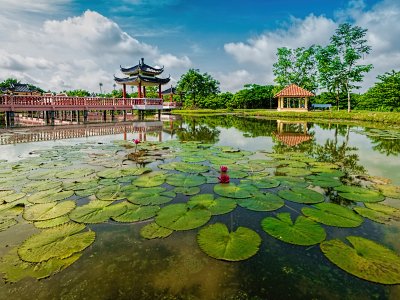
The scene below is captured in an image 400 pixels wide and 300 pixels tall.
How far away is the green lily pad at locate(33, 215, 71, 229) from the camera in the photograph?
3.16m

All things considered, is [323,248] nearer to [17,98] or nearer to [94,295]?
[94,295]

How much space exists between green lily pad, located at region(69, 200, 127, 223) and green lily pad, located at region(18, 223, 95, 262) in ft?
0.65

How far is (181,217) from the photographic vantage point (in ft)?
11.0

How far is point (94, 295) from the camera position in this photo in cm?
202

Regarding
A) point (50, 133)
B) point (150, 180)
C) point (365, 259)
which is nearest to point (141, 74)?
point (50, 133)

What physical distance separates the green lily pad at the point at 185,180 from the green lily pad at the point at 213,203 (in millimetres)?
667

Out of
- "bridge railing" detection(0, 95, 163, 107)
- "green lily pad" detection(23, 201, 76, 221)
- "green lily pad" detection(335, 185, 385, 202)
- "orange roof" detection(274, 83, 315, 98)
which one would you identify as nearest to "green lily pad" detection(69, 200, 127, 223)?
"green lily pad" detection(23, 201, 76, 221)

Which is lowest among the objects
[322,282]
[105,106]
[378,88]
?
[322,282]

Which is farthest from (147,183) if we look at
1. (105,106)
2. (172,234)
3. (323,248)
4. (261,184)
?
(105,106)

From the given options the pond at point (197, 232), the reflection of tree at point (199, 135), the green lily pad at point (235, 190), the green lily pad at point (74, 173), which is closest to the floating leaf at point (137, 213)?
the pond at point (197, 232)

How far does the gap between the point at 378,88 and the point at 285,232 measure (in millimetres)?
36176

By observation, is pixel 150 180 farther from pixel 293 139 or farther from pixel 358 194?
pixel 293 139

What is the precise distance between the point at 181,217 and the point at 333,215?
2157mm

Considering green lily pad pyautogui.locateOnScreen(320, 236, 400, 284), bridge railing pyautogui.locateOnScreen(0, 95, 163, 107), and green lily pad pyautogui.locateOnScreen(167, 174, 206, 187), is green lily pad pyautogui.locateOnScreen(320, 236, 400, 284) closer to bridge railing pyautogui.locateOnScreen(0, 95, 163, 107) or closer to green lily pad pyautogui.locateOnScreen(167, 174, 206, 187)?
green lily pad pyautogui.locateOnScreen(167, 174, 206, 187)
